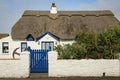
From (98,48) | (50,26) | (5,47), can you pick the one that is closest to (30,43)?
(50,26)

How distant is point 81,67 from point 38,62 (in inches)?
116

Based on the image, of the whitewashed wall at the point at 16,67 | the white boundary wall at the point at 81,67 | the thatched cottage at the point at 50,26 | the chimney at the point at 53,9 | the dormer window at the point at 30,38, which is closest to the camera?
the whitewashed wall at the point at 16,67

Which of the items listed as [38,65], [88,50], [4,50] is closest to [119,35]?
[88,50]

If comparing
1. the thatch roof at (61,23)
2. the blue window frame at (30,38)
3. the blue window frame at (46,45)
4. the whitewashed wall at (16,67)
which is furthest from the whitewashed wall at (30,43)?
the whitewashed wall at (16,67)

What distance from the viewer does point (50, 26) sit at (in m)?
33.9

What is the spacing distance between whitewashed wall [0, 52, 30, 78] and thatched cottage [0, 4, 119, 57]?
12616mm

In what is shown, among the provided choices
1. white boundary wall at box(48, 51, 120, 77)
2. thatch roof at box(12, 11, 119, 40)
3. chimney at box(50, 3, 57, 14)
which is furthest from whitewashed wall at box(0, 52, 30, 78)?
chimney at box(50, 3, 57, 14)

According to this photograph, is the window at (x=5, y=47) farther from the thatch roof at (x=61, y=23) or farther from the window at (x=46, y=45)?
the window at (x=46, y=45)

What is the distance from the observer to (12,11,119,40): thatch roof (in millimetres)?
33031

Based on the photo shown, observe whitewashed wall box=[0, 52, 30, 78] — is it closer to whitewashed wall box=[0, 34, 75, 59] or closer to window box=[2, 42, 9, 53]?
whitewashed wall box=[0, 34, 75, 59]

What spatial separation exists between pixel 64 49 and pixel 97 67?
370 cm

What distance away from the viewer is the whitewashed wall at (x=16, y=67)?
63.3ft

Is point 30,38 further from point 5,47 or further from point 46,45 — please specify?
point 5,47

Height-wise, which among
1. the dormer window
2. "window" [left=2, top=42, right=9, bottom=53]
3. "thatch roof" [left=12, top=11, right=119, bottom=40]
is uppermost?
"thatch roof" [left=12, top=11, right=119, bottom=40]
